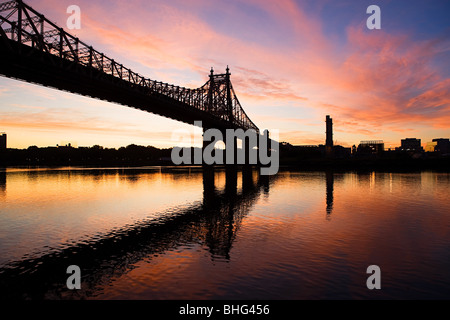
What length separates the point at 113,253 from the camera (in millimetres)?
14344

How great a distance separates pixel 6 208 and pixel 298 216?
2404cm

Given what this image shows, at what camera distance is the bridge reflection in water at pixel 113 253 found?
10492mm

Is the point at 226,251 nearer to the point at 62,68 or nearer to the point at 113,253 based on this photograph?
the point at 113,253

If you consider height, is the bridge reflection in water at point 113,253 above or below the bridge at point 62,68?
below

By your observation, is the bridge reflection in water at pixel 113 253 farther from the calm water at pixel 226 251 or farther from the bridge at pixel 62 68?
the bridge at pixel 62 68

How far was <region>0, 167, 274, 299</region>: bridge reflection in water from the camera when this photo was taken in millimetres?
10492

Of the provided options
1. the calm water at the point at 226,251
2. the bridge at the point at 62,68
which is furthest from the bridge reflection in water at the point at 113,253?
the bridge at the point at 62,68

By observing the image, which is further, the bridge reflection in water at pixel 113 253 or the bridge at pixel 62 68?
the bridge at pixel 62 68

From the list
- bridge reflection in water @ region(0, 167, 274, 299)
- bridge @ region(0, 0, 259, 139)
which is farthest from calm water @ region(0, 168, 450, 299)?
bridge @ region(0, 0, 259, 139)

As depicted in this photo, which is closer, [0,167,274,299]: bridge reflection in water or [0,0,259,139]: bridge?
[0,167,274,299]: bridge reflection in water

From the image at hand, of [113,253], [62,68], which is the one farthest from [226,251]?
[62,68]

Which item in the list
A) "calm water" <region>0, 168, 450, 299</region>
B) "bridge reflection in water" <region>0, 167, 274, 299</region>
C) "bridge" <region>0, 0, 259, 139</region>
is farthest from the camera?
"bridge" <region>0, 0, 259, 139</region>

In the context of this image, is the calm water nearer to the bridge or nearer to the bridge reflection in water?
the bridge reflection in water
